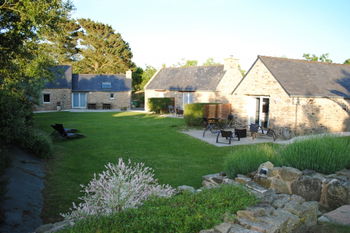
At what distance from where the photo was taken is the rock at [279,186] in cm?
604

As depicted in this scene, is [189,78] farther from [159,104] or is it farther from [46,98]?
[46,98]

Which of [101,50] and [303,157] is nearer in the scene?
[303,157]

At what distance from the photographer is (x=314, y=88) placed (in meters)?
16.9

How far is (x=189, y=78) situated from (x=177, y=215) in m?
30.6

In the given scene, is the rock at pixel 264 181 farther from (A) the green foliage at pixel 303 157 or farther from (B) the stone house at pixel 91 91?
Result: (B) the stone house at pixel 91 91

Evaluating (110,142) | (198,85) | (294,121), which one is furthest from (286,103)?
(198,85)

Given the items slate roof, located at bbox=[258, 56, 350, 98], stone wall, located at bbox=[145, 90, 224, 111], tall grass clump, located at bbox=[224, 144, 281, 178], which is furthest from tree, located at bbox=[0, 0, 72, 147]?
stone wall, located at bbox=[145, 90, 224, 111]

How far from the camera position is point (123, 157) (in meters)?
11.2

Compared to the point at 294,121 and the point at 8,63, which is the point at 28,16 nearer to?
the point at 8,63

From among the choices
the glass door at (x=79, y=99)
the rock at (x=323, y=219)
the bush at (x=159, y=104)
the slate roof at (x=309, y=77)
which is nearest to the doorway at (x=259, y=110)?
the slate roof at (x=309, y=77)

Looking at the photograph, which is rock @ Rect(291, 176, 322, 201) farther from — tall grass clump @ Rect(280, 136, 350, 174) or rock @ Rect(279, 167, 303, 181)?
tall grass clump @ Rect(280, 136, 350, 174)

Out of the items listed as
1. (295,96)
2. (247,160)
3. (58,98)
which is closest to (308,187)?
(247,160)

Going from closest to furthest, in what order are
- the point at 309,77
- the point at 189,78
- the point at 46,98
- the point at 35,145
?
the point at 35,145 < the point at 309,77 < the point at 189,78 < the point at 46,98

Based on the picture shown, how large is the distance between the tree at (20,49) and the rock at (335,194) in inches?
336
